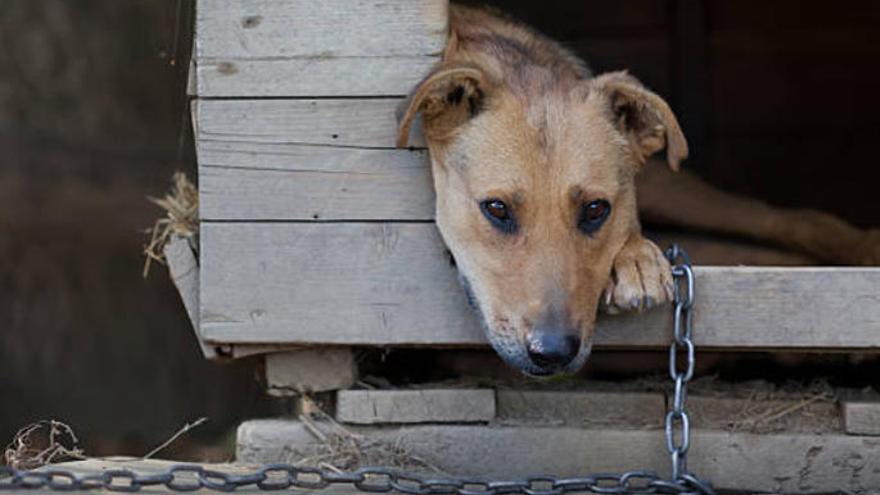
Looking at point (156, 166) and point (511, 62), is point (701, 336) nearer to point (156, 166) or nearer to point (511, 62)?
point (511, 62)

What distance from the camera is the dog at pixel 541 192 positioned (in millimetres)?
3527

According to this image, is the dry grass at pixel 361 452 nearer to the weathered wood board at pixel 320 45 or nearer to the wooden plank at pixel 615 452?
the wooden plank at pixel 615 452

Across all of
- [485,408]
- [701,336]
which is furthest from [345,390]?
[701,336]

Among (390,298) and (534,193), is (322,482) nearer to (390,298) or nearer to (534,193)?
(390,298)

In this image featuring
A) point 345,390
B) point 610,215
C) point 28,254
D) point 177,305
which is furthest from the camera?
point 177,305

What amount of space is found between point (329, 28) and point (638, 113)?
938 mm

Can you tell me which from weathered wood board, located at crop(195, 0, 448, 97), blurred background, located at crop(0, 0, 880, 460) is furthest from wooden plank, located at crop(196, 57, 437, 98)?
blurred background, located at crop(0, 0, 880, 460)

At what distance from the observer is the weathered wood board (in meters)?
3.89

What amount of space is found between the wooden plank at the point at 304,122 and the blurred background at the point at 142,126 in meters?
3.21

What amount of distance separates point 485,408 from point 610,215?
70 centimetres

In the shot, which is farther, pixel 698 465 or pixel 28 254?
pixel 28 254

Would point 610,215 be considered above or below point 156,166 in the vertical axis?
below

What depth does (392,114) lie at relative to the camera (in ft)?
12.7

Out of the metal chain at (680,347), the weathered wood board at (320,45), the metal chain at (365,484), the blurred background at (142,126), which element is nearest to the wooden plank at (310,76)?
the weathered wood board at (320,45)
